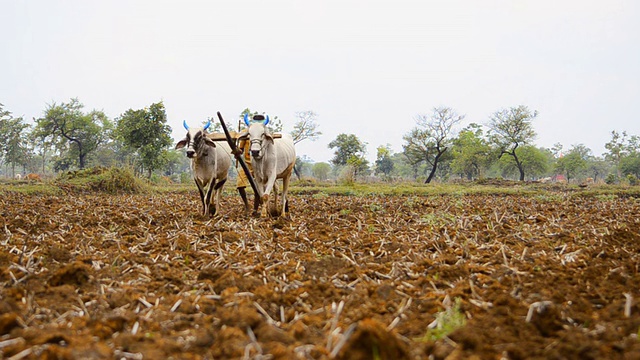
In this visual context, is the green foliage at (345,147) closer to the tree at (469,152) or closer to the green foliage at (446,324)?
the tree at (469,152)

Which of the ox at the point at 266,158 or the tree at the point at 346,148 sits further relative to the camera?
the tree at the point at 346,148

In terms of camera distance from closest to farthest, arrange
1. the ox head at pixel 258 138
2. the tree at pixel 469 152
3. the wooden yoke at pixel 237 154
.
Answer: the wooden yoke at pixel 237 154
the ox head at pixel 258 138
the tree at pixel 469 152

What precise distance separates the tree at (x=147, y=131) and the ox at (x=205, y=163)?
65.6ft

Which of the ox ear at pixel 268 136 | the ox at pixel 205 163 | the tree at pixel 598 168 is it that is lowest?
the ox at pixel 205 163

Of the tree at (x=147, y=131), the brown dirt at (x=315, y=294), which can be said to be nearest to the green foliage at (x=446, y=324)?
the brown dirt at (x=315, y=294)

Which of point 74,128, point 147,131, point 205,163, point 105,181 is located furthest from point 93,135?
point 205,163

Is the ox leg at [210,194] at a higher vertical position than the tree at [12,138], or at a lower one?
lower

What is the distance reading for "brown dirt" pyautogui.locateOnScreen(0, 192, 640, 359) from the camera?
195 cm

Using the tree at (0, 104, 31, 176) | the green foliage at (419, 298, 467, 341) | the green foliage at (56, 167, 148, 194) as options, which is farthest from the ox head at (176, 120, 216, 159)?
the tree at (0, 104, 31, 176)

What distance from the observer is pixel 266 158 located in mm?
7234

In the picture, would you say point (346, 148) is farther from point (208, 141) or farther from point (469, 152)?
point (208, 141)

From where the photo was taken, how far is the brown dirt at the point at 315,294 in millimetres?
1950

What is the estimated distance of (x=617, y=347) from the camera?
72.7 inches

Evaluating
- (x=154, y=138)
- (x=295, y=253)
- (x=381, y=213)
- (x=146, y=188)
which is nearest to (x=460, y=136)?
(x=154, y=138)
